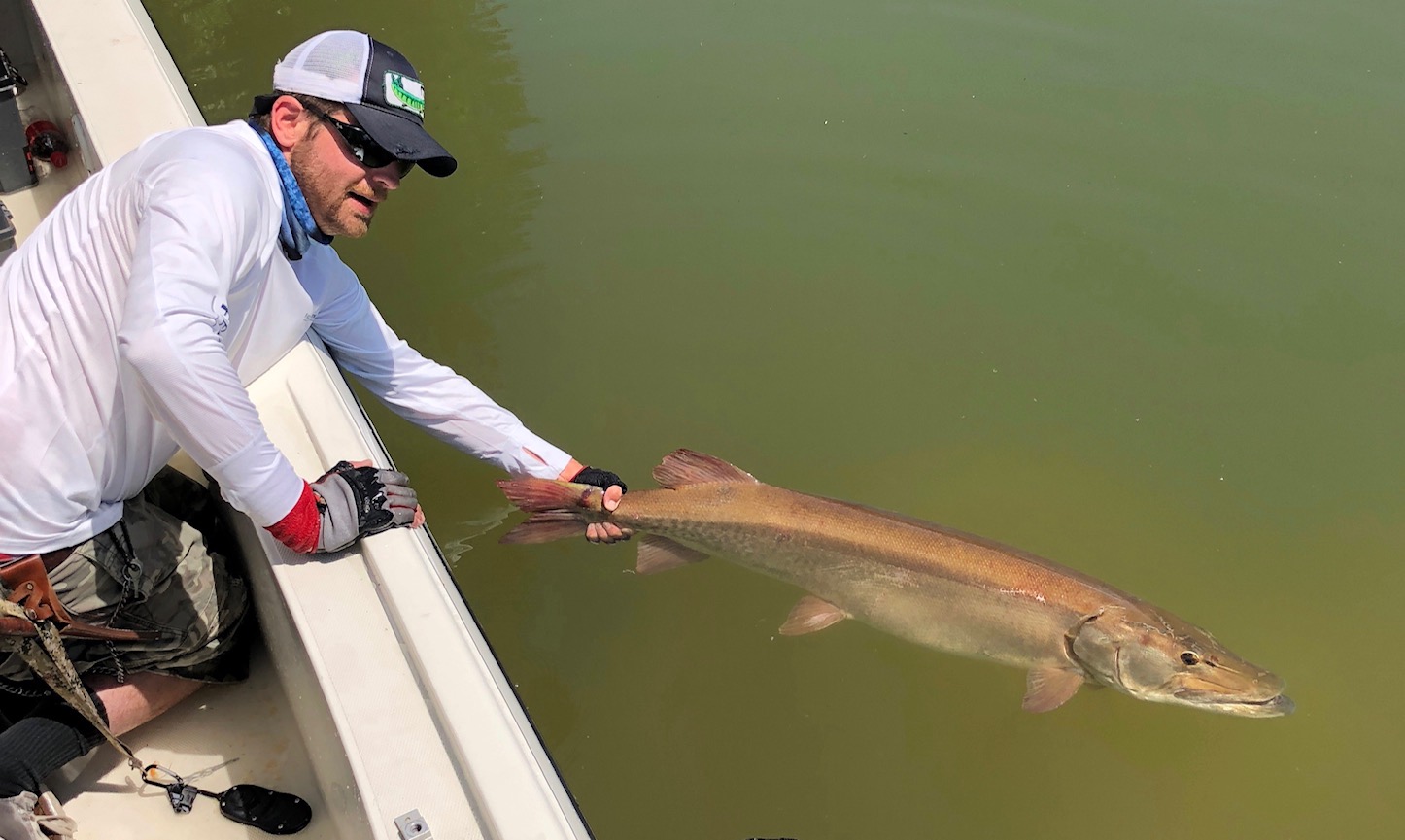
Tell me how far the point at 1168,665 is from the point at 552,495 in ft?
7.05

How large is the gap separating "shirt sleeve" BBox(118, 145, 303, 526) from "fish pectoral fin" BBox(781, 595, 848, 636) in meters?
Result: 2.00

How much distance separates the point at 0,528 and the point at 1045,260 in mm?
4897

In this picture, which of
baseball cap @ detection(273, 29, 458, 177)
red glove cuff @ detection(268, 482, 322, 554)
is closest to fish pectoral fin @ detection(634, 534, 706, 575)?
red glove cuff @ detection(268, 482, 322, 554)

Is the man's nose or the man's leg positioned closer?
the man's nose

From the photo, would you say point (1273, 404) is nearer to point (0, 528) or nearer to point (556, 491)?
point (556, 491)

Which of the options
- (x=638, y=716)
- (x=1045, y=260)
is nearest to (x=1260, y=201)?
(x=1045, y=260)

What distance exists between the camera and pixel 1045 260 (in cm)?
561

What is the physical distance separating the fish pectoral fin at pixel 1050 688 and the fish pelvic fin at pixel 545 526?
167 centimetres

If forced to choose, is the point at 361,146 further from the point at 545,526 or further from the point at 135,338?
the point at 545,526

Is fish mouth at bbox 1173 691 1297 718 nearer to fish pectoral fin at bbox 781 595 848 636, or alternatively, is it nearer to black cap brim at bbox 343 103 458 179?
fish pectoral fin at bbox 781 595 848 636

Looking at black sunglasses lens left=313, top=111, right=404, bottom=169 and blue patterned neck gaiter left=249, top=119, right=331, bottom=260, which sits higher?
black sunglasses lens left=313, top=111, right=404, bottom=169

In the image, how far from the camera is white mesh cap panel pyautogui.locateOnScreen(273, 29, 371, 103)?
245 cm

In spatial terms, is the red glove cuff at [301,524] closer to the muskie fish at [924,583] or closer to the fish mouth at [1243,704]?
the muskie fish at [924,583]

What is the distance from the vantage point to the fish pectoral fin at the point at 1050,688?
137 inches
